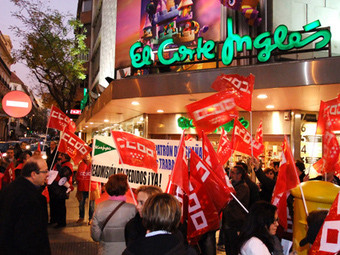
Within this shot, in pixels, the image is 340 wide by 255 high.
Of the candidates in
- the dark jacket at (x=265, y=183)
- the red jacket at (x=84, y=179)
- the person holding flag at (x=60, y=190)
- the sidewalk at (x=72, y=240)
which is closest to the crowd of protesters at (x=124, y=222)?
the dark jacket at (x=265, y=183)

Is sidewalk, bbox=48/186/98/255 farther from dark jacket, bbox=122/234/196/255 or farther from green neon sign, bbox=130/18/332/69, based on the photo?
green neon sign, bbox=130/18/332/69

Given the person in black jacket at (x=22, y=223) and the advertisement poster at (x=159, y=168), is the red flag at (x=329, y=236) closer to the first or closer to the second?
the person in black jacket at (x=22, y=223)

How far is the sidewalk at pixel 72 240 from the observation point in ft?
22.4

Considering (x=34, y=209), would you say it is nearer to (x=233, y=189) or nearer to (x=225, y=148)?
(x=233, y=189)

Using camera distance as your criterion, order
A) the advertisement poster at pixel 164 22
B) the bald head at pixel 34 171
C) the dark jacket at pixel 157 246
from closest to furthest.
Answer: the dark jacket at pixel 157 246
the bald head at pixel 34 171
the advertisement poster at pixel 164 22

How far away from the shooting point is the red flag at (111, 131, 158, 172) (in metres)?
5.47

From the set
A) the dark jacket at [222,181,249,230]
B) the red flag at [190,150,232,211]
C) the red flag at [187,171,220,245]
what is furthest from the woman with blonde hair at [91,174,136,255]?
the dark jacket at [222,181,249,230]

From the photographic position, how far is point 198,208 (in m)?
4.54

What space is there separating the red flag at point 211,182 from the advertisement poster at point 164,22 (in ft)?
32.7

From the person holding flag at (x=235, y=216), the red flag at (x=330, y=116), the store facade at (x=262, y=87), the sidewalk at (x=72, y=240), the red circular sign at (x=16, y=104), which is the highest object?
the store facade at (x=262, y=87)

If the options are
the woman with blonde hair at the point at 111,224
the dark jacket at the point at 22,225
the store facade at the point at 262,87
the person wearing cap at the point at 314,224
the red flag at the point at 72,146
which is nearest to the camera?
the dark jacket at the point at 22,225

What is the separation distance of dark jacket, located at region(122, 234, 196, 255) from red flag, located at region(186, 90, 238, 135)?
3.20 m

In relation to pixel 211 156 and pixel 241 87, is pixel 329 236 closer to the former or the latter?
pixel 211 156

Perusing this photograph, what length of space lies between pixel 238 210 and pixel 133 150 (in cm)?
207
